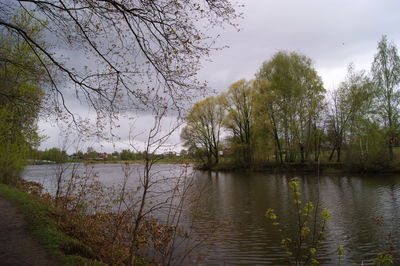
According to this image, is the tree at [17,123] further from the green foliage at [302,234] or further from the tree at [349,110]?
the tree at [349,110]

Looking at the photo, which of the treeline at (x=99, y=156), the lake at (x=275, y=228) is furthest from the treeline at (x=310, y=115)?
the treeline at (x=99, y=156)

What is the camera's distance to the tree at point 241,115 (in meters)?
34.9

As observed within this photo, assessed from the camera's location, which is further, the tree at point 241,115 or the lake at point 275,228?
the tree at point 241,115

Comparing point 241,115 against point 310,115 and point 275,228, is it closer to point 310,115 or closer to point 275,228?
point 310,115

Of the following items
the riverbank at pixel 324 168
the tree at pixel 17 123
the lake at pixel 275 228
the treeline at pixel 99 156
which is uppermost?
the tree at pixel 17 123

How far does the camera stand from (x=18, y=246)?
16.2 ft

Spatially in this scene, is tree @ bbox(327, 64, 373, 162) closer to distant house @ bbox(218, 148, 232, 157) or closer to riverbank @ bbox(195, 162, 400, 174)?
riverbank @ bbox(195, 162, 400, 174)

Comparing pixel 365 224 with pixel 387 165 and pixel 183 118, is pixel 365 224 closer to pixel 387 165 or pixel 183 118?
pixel 183 118

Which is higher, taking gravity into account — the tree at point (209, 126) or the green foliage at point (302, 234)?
the tree at point (209, 126)

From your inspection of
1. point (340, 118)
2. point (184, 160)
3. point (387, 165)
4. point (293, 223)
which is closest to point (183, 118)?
point (184, 160)

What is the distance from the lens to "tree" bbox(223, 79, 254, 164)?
3491 centimetres

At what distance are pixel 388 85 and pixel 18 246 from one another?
35.4 meters

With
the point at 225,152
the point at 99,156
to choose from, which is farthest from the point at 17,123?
the point at 225,152

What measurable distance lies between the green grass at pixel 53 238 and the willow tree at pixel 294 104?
28507mm
